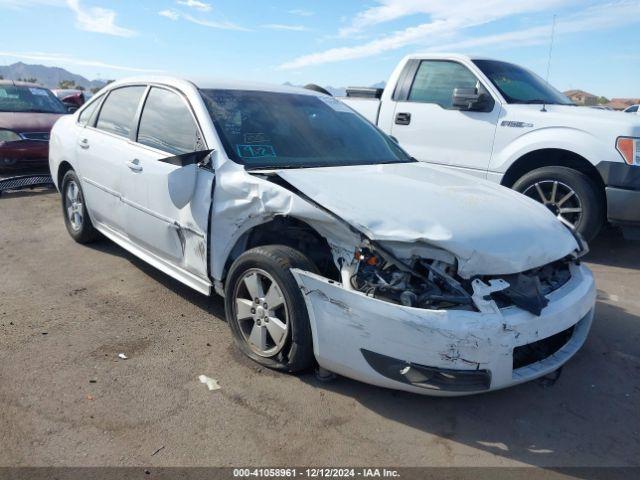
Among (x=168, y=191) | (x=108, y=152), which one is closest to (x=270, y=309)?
(x=168, y=191)

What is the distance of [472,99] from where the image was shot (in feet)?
19.1

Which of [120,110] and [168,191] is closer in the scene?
[168,191]

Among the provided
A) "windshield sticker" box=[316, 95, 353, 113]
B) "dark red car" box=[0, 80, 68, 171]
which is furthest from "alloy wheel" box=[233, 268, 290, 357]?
"dark red car" box=[0, 80, 68, 171]

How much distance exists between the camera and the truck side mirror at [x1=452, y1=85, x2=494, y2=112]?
19.1ft

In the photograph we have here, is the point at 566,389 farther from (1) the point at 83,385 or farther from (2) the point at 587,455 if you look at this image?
(1) the point at 83,385

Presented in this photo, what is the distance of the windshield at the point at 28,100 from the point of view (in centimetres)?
941

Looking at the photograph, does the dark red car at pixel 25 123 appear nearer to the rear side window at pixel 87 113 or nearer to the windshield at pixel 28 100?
the windshield at pixel 28 100

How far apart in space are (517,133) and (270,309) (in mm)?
3912

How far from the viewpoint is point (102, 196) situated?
465cm

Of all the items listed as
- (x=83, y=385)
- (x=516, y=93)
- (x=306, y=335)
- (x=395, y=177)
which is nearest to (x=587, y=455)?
(x=306, y=335)

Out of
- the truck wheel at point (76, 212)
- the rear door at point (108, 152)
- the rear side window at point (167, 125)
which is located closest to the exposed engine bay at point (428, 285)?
the rear side window at point (167, 125)

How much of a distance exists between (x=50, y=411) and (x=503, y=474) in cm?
224

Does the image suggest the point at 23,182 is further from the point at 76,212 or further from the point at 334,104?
the point at 334,104

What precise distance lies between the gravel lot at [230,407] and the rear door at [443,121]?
2.53 meters
